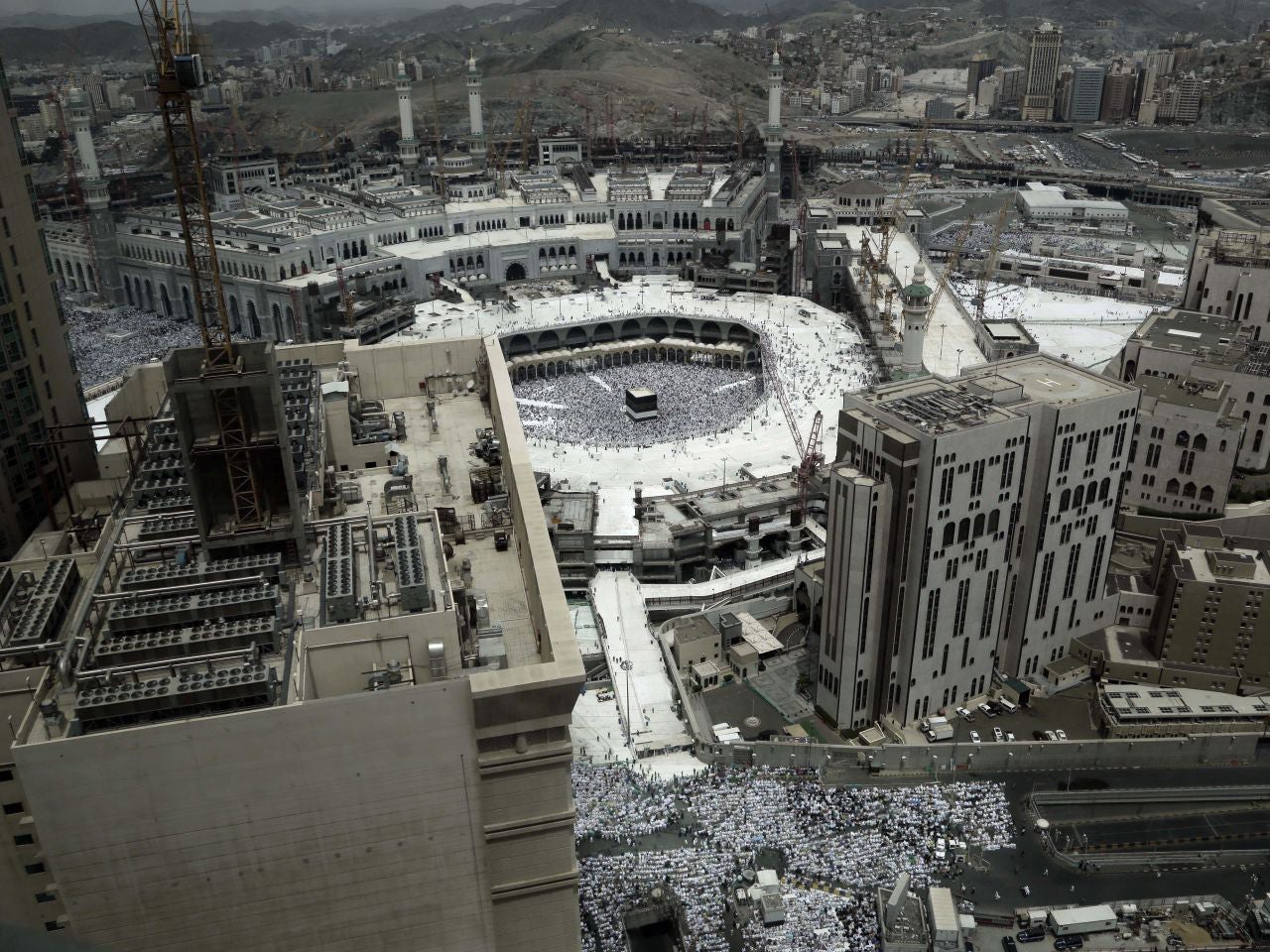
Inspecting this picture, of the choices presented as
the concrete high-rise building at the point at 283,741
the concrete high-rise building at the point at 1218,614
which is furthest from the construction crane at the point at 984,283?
the concrete high-rise building at the point at 283,741

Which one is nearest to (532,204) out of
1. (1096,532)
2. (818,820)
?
(1096,532)

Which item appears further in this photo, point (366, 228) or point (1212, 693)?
point (366, 228)

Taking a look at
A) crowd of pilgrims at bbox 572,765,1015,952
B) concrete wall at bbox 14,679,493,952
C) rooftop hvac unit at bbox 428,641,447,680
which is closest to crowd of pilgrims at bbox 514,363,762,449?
crowd of pilgrims at bbox 572,765,1015,952

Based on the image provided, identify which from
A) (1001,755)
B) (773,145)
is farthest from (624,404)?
(773,145)

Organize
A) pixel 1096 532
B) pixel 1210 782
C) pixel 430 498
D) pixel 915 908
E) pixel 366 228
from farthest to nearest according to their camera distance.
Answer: pixel 366 228 → pixel 1096 532 → pixel 1210 782 → pixel 915 908 → pixel 430 498

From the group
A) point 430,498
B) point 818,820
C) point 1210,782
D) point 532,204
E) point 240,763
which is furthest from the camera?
point 532,204

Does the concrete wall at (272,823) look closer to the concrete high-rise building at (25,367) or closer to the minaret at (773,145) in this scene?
the concrete high-rise building at (25,367)

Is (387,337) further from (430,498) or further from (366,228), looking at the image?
(430,498)
